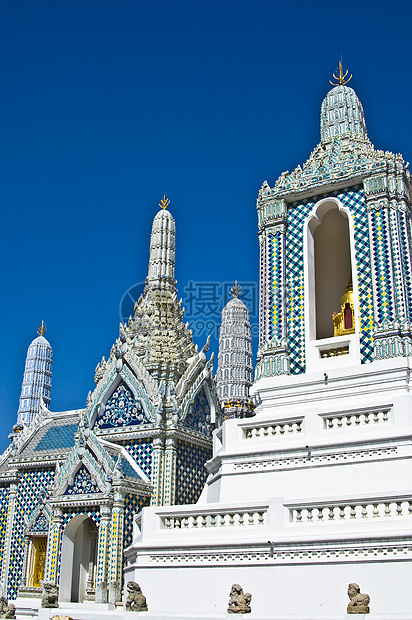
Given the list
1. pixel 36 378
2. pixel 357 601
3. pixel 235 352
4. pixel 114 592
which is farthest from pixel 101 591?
pixel 235 352

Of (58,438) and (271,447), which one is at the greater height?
(58,438)

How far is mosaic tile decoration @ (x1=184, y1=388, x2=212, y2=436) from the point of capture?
18.7 m

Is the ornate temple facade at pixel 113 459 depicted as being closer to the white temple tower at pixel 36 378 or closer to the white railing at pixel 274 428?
the white railing at pixel 274 428

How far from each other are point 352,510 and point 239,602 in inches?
77.8

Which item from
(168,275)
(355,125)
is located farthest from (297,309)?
(168,275)

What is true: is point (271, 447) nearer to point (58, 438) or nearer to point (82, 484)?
point (82, 484)

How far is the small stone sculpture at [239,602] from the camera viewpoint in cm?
897

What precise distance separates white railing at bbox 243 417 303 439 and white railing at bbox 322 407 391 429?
0.51 metres

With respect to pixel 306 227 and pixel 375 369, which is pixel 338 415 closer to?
pixel 375 369

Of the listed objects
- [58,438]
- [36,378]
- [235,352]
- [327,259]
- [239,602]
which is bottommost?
[239,602]

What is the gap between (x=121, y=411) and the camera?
18.7 metres

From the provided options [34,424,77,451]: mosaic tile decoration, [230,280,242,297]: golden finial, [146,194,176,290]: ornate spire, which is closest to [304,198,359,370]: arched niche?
[146,194,176,290]: ornate spire

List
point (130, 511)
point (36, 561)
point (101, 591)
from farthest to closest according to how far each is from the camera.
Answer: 1. point (36, 561)
2. point (130, 511)
3. point (101, 591)

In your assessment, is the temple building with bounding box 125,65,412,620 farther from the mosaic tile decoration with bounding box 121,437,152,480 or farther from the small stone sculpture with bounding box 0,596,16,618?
the mosaic tile decoration with bounding box 121,437,152,480
